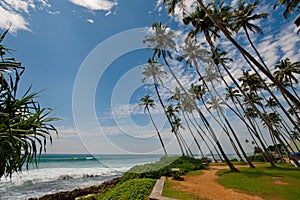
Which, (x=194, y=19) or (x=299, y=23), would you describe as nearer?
(x=299, y=23)

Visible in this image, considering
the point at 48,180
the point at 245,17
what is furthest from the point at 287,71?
the point at 48,180

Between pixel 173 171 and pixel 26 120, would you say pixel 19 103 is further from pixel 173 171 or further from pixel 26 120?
pixel 173 171

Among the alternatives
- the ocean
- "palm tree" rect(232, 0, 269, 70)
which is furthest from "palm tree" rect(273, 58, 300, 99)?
the ocean

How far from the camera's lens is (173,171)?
16.4 metres

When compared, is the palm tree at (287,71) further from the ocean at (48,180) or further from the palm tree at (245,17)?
the ocean at (48,180)

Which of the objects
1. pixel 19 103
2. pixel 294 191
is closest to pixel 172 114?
pixel 294 191

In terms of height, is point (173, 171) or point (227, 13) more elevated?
point (227, 13)

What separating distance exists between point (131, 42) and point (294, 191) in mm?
16075

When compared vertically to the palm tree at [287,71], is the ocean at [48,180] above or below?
below

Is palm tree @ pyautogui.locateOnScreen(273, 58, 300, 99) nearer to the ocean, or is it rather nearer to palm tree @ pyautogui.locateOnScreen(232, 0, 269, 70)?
palm tree @ pyautogui.locateOnScreen(232, 0, 269, 70)

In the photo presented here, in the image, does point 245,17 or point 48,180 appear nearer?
point 245,17

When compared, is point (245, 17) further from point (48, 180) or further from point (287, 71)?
point (48, 180)

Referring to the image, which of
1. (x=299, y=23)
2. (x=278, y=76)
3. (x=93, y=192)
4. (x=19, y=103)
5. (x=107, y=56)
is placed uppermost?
(x=278, y=76)

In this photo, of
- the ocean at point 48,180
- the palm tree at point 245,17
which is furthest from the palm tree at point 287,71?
the ocean at point 48,180
